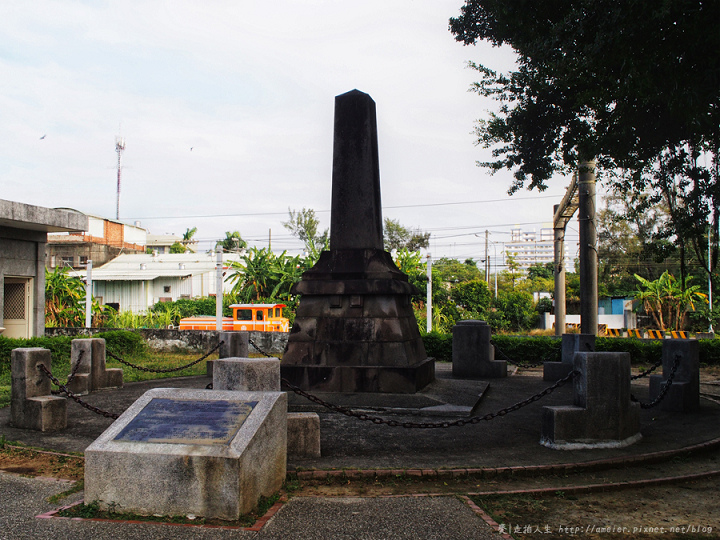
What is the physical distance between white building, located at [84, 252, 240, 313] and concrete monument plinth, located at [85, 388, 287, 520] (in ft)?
96.1

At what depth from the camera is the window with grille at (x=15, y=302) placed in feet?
Answer: 51.1

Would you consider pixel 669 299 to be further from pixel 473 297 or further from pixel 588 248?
pixel 588 248

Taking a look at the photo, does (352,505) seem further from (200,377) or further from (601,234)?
(601,234)

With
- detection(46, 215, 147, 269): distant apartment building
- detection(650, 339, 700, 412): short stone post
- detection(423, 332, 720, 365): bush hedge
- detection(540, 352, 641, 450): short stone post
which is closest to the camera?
detection(540, 352, 641, 450): short stone post

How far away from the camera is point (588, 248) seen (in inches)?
558

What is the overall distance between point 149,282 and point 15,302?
20.3 metres

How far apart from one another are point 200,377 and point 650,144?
9.61 meters

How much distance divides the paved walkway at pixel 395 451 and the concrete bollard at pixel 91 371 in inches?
12.5

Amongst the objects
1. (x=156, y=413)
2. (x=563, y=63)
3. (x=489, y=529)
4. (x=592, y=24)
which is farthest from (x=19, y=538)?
(x=592, y=24)

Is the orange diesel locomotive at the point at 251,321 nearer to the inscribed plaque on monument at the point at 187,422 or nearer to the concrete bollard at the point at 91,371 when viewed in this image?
the concrete bollard at the point at 91,371

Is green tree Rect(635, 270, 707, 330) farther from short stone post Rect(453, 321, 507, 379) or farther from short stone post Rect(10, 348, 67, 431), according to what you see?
short stone post Rect(10, 348, 67, 431)

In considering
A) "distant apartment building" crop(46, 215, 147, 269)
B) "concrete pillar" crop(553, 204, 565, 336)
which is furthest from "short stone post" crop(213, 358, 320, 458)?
"distant apartment building" crop(46, 215, 147, 269)

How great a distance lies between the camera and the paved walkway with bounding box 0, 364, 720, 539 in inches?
156

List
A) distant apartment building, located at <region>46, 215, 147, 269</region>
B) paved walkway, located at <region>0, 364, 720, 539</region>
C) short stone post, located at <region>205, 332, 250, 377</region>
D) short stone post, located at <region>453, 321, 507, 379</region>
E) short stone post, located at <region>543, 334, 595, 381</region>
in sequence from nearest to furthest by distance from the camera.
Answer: paved walkway, located at <region>0, 364, 720, 539</region>
short stone post, located at <region>205, 332, 250, 377</region>
short stone post, located at <region>543, 334, 595, 381</region>
short stone post, located at <region>453, 321, 507, 379</region>
distant apartment building, located at <region>46, 215, 147, 269</region>
